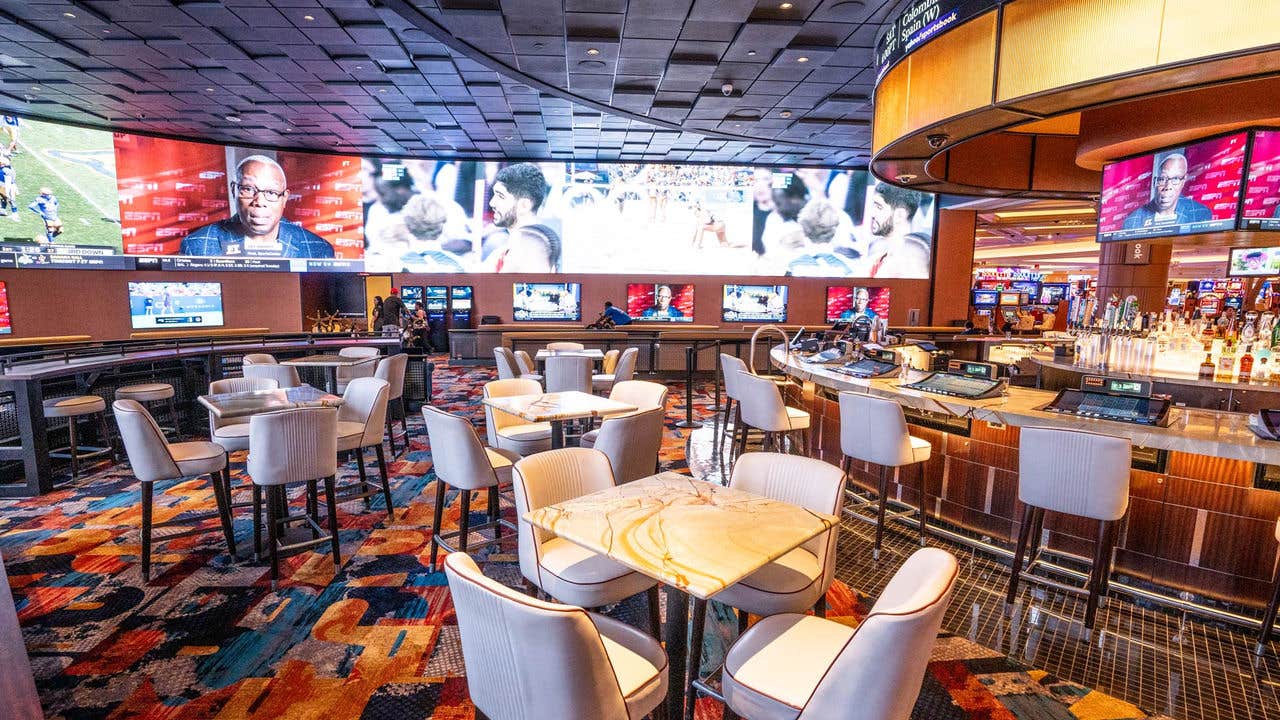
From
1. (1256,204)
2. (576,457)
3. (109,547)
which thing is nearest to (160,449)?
(109,547)

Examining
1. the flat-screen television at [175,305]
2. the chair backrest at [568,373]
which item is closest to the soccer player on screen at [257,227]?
the flat-screen television at [175,305]

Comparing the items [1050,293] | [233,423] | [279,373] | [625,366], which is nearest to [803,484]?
[625,366]

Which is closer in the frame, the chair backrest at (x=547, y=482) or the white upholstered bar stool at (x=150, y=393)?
the chair backrest at (x=547, y=482)

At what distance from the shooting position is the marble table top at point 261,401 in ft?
11.7

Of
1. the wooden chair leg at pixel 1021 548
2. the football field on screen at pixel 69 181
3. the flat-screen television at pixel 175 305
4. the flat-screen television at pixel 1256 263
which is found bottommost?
the wooden chair leg at pixel 1021 548

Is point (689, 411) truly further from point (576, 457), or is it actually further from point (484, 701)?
point (484, 701)

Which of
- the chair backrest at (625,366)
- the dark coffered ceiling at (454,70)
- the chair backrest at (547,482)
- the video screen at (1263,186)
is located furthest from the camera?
the chair backrest at (625,366)

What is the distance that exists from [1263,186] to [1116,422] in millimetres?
2481

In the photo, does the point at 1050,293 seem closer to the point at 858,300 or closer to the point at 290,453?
the point at 858,300

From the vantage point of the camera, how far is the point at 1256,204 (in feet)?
13.0

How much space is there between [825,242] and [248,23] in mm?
9515

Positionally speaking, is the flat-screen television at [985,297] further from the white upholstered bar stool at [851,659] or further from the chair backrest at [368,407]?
the white upholstered bar stool at [851,659]

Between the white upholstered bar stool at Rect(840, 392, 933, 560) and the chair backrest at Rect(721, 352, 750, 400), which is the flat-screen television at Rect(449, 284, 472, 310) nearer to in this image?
the chair backrest at Rect(721, 352, 750, 400)

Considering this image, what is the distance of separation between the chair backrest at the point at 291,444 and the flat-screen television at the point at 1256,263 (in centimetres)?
1342
